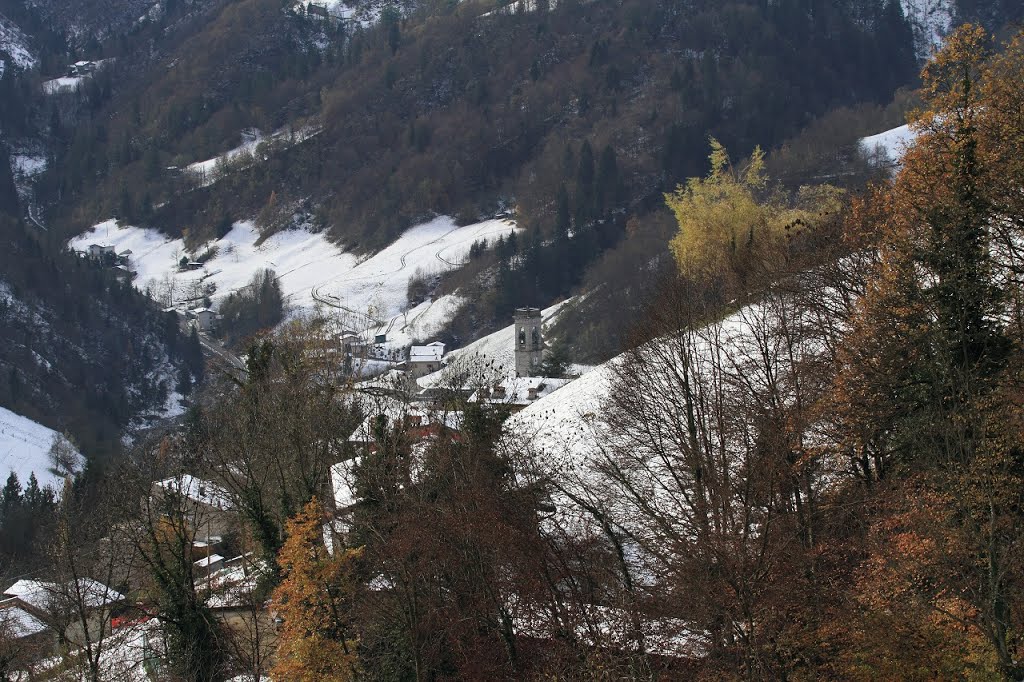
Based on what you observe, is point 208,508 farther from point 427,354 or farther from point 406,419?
point 427,354

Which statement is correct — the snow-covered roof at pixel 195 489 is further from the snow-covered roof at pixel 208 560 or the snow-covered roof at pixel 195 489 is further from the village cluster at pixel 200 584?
the snow-covered roof at pixel 208 560

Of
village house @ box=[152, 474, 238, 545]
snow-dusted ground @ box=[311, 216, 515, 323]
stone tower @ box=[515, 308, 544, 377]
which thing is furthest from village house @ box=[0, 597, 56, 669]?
snow-dusted ground @ box=[311, 216, 515, 323]

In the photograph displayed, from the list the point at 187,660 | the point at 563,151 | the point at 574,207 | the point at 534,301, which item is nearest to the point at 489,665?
the point at 187,660

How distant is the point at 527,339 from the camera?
79.2 metres

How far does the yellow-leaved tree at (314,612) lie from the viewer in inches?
936

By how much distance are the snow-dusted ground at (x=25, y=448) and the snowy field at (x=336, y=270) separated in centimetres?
3980

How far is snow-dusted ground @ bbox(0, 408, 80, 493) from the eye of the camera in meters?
88.6

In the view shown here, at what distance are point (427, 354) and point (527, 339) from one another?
27.8m

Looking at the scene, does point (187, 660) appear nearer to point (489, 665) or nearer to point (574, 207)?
point (489, 665)

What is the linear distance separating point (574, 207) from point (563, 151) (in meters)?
32.3

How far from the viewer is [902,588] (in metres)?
17.1

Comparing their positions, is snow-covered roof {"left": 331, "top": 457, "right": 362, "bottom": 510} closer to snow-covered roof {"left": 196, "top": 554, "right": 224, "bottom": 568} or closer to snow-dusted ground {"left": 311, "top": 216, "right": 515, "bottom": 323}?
snow-covered roof {"left": 196, "top": 554, "right": 224, "bottom": 568}

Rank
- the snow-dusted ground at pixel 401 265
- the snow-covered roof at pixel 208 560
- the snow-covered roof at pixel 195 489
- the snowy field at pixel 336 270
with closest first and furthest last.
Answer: the snow-covered roof at pixel 195 489, the snow-covered roof at pixel 208 560, the snowy field at pixel 336 270, the snow-dusted ground at pixel 401 265

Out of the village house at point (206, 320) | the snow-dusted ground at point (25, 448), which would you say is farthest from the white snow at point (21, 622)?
the village house at point (206, 320)
